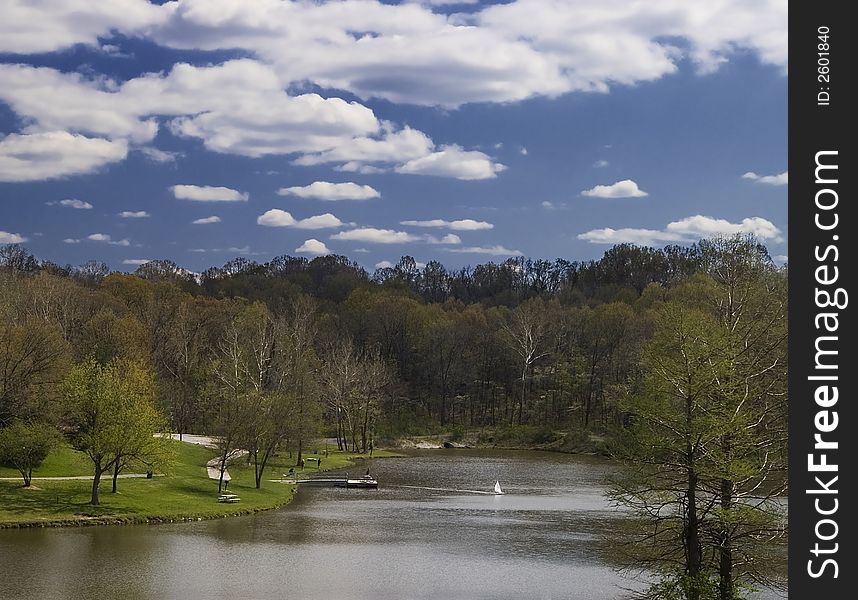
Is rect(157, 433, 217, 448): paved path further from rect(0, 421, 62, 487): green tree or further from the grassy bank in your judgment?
rect(0, 421, 62, 487): green tree

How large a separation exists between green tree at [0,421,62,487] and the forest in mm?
110

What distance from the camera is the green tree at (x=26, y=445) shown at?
161ft

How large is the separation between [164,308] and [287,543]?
68.6 metres

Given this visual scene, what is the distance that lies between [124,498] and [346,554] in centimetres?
1547

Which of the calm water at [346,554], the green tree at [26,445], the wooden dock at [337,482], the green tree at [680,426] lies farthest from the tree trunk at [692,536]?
the wooden dock at [337,482]

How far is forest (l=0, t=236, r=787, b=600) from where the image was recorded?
26.9 m

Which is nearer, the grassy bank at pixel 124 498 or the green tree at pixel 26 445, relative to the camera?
the grassy bank at pixel 124 498

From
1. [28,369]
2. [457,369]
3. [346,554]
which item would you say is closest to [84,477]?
[28,369]

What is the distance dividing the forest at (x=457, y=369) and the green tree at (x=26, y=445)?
11 cm

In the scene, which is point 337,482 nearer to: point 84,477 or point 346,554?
point 84,477

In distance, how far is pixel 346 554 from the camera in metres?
39.0

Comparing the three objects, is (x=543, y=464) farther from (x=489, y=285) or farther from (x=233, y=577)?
(x=489, y=285)

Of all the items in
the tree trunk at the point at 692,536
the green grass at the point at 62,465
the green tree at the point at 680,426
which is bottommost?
the green grass at the point at 62,465
